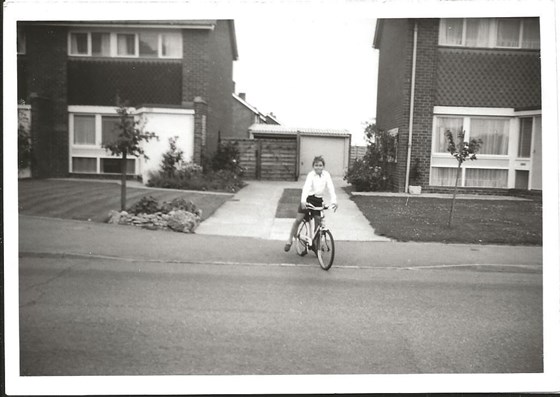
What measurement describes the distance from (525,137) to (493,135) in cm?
26

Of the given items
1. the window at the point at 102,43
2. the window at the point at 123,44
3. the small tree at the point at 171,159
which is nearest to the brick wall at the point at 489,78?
the window at the point at 123,44

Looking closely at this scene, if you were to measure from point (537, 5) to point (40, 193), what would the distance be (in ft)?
9.77

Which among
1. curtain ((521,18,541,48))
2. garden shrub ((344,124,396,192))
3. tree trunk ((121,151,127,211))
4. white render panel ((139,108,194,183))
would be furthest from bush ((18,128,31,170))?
curtain ((521,18,541,48))

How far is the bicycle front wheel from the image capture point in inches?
227

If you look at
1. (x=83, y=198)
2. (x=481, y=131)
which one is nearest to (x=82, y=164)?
(x=83, y=198)

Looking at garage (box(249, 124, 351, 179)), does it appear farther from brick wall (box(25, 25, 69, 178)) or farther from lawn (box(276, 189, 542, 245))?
brick wall (box(25, 25, 69, 178))

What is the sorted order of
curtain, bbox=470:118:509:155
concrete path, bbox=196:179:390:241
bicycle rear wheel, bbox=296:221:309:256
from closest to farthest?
curtain, bbox=470:118:509:155 → concrete path, bbox=196:179:390:241 → bicycle rear wheel, bbox=296:221:309:256

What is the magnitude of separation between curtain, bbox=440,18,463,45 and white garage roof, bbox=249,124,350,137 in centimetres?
87

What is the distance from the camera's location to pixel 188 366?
2.96 m

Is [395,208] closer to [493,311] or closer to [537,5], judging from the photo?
[493,311]

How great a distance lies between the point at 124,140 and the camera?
432 cm

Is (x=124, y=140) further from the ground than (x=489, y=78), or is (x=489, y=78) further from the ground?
(x=489, y=78)

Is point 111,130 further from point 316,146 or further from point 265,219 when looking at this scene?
Answer: point 316,146

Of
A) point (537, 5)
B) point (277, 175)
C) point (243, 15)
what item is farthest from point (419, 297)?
point (243, 15)
